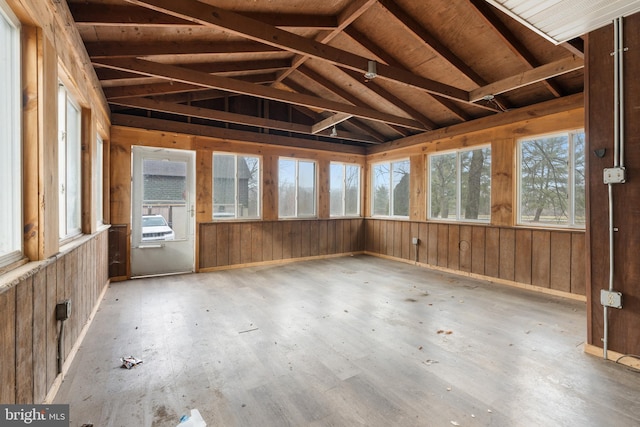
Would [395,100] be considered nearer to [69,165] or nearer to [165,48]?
[165,48]

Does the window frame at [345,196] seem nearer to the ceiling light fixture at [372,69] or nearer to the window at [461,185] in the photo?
the window at [461,185]

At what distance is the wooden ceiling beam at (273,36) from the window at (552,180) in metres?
1.50

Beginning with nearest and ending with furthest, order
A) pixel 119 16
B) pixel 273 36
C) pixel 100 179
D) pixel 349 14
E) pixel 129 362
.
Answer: pixel 129 362, pixel 119 16, pixel 273 36, pixel 349 14, pixel 100 179

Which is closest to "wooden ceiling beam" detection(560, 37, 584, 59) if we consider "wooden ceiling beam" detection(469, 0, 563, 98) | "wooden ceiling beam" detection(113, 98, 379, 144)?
"wooden ceiling beam" detection(469, 0, 563, 98)

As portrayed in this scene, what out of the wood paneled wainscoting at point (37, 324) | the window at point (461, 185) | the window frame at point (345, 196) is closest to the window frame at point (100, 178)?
the wood paneled wainscoting at point (37, 324)

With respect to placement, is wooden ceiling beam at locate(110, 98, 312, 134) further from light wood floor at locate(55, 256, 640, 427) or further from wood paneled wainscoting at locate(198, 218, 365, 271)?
light wood floor at locate(55, 256, 640, 427)

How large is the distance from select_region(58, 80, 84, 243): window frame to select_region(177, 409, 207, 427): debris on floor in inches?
66.5

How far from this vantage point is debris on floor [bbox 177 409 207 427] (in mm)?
1650

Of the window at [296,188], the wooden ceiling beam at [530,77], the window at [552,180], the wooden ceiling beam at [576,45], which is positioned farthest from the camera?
the window at [296,188]

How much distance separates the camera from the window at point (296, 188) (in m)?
6.29

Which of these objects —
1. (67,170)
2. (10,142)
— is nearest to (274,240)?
(67,170)

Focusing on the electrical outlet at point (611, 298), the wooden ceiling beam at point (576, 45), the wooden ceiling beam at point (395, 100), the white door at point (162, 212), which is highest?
the wooden ceiling beam at point (395, 100)

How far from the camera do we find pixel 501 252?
4715mm

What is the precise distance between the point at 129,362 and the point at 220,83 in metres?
3.16
